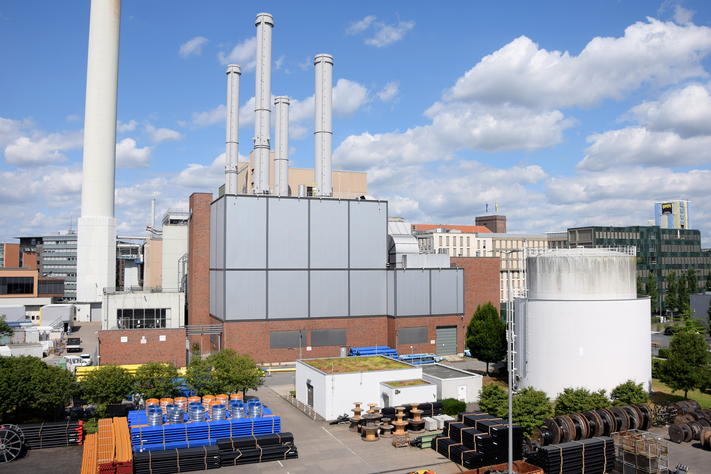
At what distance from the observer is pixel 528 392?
97.4ft

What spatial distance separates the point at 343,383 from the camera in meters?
33.4

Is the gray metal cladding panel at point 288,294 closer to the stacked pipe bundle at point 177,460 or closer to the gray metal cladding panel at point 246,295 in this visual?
the gray metal cladding panel at point 246,295

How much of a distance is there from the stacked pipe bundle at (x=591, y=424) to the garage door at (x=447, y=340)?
2598 centimetres

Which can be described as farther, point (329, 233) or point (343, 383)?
point (329, 233)

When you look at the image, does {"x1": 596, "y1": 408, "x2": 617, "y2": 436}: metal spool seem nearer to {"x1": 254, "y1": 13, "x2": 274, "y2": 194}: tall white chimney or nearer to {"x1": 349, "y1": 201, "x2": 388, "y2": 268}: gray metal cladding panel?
{"x1": 349, "y1": 201, "x2": 388, "y2": 268}: gray metal cladding panel

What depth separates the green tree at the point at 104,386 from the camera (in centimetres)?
2991

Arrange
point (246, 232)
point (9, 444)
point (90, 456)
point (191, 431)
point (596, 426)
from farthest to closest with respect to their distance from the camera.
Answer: point (246, 232) < point (596, 426) < point (191, 431) < point (9, 444) < point (90, 456)

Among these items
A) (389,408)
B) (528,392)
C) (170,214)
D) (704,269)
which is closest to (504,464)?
(528,392)

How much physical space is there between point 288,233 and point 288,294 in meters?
5.79

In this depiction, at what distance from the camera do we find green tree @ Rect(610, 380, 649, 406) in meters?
32.4

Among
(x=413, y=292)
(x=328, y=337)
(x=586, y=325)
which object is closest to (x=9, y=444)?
(x=328, y=337)

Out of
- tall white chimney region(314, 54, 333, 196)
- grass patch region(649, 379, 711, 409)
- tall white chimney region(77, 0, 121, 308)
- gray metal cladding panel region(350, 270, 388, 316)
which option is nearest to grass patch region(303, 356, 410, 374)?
gray metal cladding panel region(350, 270, 388, 316)

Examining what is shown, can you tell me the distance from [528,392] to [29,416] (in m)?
29.5

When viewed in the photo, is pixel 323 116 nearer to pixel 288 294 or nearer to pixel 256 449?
pixel 288 294
